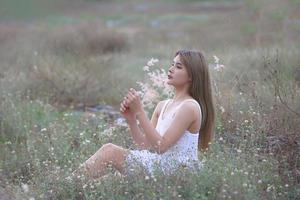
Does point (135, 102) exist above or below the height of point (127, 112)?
above

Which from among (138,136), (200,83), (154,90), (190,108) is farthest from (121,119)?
(190,108)

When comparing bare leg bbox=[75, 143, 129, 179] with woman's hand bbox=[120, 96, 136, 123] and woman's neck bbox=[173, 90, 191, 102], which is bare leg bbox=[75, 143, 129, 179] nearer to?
woman's hand bbox=[120, 96, 136, 123]

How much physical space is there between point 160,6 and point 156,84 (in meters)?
32.1

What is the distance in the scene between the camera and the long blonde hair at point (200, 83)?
5.04 m

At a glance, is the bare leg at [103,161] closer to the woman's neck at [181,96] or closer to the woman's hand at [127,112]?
the woman's hand at [127,112]

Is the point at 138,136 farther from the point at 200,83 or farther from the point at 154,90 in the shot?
the point at 154,90

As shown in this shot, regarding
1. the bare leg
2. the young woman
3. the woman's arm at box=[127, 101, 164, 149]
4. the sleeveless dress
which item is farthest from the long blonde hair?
the bare leg

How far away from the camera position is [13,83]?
9.26 metres

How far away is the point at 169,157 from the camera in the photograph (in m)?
4.79

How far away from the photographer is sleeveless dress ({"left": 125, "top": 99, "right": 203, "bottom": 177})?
4.62m

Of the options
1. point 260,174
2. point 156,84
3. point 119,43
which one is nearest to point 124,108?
point 260,174

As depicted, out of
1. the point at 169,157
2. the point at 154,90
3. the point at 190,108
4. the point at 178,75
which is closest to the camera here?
the point at 169,157

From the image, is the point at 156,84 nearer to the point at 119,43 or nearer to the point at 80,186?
the point at 80,186

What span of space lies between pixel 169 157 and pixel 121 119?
282 cm
